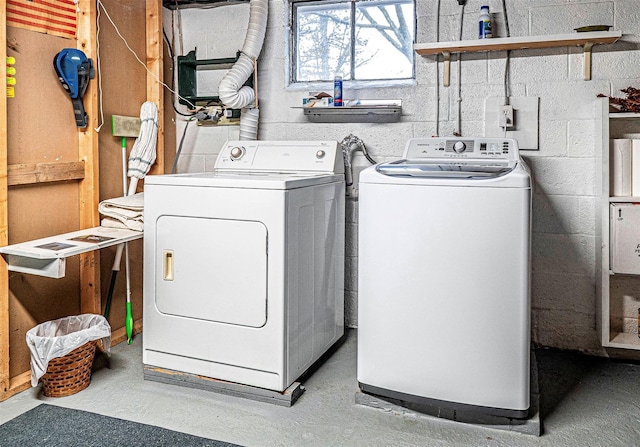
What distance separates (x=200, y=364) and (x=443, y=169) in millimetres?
1358

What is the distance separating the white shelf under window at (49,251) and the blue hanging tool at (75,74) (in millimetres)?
623

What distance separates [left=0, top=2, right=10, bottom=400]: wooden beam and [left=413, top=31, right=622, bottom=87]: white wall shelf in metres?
1.89

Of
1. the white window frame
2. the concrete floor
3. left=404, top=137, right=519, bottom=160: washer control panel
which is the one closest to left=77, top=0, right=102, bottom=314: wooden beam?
the concrete floor

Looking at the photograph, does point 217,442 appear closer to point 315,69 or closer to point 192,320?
point 192,320

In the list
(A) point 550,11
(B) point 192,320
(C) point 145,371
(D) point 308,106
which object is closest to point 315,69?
(D) point 308,106

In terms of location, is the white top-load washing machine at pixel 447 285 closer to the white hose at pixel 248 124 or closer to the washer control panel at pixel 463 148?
the washer control panel at pixel 463 148

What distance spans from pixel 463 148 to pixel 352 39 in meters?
1.07

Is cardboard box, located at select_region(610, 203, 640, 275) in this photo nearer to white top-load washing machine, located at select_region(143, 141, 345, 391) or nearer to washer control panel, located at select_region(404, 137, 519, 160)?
washer control panel, located at select_region(404, 137, 519, 160)

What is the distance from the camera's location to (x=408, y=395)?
221cm

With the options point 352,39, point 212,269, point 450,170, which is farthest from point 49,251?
point 352,39

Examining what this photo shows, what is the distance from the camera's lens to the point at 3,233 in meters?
2.32

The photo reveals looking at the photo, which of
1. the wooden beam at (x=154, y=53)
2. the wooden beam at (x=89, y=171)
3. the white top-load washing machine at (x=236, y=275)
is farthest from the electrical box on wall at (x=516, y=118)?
the wooden beam at (x=89, y=171)

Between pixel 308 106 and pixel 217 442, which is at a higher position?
pixel 308 106

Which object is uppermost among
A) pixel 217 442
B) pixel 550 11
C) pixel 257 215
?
pixel 550 11
